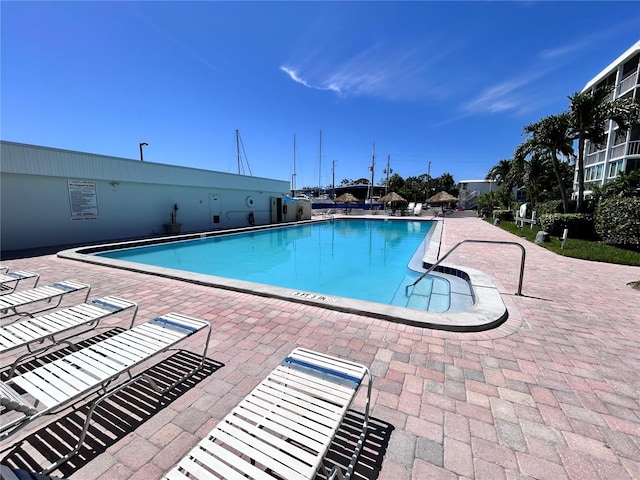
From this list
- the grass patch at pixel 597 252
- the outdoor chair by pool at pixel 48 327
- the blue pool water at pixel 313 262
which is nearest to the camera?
the outdoor chair by pool at pixel 48 327

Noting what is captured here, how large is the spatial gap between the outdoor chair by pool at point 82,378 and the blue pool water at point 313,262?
4.73 metres

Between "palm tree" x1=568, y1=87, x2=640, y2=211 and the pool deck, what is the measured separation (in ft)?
43.0

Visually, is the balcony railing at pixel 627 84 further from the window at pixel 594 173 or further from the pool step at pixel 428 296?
the pool step at pixel 428 296

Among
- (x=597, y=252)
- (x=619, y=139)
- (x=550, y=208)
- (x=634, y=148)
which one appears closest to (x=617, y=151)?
(x=619, y=139)

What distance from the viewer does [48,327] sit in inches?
106

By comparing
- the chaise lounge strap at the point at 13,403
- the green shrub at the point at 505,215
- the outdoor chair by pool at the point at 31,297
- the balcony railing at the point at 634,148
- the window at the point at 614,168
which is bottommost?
the outdoor chair by pool at the point at 31,297

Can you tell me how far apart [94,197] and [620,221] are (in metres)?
20.5

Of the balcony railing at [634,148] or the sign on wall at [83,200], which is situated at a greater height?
the balcony railing at [634,148]

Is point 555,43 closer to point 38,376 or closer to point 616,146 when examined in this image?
point 38,376

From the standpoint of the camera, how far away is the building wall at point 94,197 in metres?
9.34

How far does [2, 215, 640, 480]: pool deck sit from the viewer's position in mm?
1670

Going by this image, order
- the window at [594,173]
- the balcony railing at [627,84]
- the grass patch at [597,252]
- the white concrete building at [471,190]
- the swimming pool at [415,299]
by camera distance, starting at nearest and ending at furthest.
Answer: the swimming pool at [415,299], the grass patch at [597,252], the balcony railing at [627,84], the window at [594,173], the white concrete building at [471,190]

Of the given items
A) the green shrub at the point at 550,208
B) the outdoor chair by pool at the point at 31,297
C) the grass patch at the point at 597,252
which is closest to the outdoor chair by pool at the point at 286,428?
the outdoor chair by pool at the point at 31,297

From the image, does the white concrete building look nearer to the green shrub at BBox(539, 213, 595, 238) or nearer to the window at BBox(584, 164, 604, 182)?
the window at BBox(584, 164, 604, 182)
